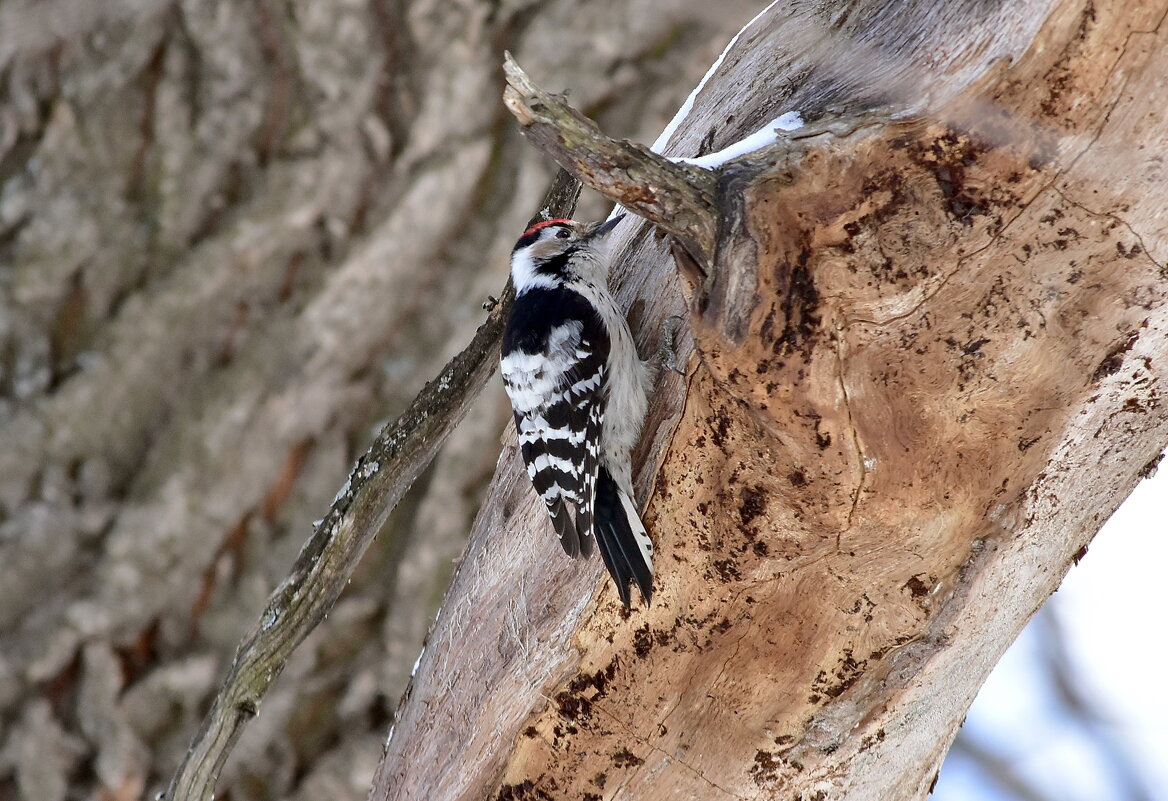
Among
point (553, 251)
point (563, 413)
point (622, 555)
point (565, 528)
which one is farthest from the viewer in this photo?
point (553, 251)

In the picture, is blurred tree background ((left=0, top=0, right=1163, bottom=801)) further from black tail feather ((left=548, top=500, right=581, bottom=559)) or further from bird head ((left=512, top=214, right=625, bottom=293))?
black tail feather ((left=548, top=500, right=581, bottom=559))

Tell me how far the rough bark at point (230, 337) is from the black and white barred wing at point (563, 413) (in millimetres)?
677

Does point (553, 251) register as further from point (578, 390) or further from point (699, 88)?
point (699, 88)

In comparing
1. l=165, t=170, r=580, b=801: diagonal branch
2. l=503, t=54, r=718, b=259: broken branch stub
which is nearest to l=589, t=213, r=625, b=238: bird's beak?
l=165, t=170, r=580, b=801: diagonal branch

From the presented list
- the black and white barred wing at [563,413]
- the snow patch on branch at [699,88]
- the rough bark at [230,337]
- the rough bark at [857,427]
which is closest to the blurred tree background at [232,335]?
the rough bark at [230,337]

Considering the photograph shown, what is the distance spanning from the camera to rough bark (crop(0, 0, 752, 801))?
Result: 285cm

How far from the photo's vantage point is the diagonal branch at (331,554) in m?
2.21

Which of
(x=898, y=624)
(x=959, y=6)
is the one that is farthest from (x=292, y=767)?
(x=959, y=6)

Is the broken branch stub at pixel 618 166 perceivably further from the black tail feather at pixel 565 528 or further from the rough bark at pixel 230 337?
the rough bark at pixel 230 337

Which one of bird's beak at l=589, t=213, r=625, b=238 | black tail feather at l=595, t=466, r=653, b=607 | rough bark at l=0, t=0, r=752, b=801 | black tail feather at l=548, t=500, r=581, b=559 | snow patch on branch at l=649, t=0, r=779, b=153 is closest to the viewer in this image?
black tail feather at l=595, t=466, r=653, b=607

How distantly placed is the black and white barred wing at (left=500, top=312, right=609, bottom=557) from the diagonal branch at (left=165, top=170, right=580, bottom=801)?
199 millimetres

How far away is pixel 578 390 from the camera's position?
2676 mm

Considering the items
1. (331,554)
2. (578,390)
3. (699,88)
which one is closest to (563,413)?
(578,390)

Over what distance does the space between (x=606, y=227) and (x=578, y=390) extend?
0.46 m
